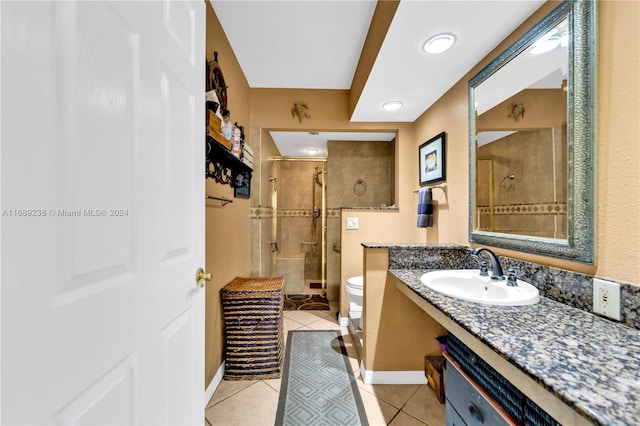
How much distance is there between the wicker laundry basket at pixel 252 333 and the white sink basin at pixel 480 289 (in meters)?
1.08

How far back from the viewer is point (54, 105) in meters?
0.46

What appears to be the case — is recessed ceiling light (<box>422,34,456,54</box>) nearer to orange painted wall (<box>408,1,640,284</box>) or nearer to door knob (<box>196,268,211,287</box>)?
orange painted wall (<box>408,1,640,284</box>)

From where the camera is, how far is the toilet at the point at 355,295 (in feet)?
7.32

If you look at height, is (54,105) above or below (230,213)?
above

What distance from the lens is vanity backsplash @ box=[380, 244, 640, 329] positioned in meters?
0.83

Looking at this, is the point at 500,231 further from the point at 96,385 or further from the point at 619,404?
the point at 96,385

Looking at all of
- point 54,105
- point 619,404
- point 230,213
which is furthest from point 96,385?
A: point 230,213

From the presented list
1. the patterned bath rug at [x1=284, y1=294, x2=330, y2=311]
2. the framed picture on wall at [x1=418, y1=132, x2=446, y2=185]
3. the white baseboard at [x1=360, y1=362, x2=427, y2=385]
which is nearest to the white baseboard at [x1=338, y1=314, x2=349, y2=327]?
the patterned bath rug at [x1=284, y1=294, x2=330, y2=311]

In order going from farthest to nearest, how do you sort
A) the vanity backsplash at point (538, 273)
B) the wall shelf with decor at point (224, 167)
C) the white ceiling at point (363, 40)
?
the wall shelf with decor at point (224, 167)
the white ceiling at point (363, 40)
the vanity backsplash at point (538, 273)

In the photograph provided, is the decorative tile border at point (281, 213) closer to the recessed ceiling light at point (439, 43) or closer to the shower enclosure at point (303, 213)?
the shower enclosure at point (303, 213)

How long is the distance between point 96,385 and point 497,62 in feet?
6.94

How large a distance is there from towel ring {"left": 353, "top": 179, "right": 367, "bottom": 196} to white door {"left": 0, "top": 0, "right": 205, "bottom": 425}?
2.71m

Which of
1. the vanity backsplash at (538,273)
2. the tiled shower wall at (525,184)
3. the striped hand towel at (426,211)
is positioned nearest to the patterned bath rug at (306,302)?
the striped hand towel at (426,211)

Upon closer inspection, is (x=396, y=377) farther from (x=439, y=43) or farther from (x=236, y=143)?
(x=439, y=43)
